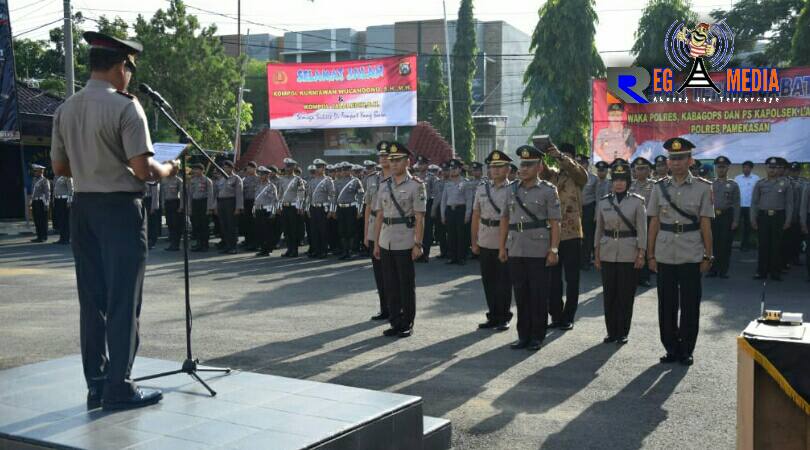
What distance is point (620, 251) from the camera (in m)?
7.87

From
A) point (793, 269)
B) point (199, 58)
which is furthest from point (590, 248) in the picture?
point (199, 58)

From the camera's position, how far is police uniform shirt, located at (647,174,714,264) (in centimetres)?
693

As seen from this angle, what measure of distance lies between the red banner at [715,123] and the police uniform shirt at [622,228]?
9.39m

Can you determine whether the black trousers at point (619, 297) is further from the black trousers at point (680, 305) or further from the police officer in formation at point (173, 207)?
the police officer in formation at point (173, 207)

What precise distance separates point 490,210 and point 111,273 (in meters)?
5.42

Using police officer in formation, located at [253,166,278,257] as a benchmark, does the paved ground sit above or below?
below

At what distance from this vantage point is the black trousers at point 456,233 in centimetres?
1500

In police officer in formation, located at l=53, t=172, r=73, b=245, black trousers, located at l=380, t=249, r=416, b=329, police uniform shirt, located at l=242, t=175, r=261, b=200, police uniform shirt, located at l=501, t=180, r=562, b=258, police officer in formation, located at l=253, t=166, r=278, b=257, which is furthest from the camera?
police officer in formation, located at l=53, t=172, r=73, b=245

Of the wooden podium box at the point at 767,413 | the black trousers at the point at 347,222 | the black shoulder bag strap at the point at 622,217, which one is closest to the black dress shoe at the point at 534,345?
the black shoulder bag strap at the point at 622,217

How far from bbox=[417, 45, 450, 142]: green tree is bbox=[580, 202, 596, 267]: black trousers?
3513 cm

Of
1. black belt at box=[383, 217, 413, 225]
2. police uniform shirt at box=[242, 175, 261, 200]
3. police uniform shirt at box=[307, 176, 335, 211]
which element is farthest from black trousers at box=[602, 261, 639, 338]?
police uniform shirt at box=[242, 175, 261, 200]

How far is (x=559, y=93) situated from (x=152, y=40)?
15.4 meters

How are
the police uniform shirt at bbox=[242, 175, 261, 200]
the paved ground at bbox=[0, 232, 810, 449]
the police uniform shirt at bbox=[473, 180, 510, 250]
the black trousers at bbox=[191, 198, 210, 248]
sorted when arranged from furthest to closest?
the police uniform shirt at bbox=[242, 175, 261, 200], the black trousers at bbox=[191, 198, 210, 248], the police uniform shirt at bbox=[473, 180, 510, 250], the paved ground at bbox=[0, 232, 810, 449]

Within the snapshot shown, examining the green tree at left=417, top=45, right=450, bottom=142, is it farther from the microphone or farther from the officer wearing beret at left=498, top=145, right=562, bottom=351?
the microphone
